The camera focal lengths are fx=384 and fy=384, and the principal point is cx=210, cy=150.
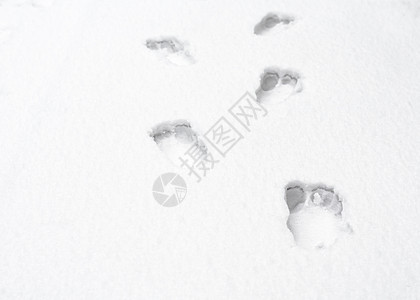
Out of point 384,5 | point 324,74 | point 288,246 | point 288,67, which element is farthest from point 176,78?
point 384,5

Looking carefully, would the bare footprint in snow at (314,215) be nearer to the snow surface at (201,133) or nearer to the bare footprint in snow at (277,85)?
the snow surface at (201,133)

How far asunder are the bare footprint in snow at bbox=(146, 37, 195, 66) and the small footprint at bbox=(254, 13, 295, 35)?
34 cm

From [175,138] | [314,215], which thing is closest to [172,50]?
[175,138]

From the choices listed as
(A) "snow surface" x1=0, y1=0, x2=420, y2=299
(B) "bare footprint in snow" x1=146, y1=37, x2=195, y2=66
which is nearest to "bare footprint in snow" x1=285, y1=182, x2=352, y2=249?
(A) "snow surface" x1=0, y1=0, x2=420, y2=299

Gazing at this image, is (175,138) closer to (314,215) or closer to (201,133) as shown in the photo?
(201,133)

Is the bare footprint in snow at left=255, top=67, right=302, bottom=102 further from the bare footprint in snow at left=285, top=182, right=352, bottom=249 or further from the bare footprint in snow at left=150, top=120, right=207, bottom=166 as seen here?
the bare footprint in snow at left=285, top=182, right=352, bottom=249

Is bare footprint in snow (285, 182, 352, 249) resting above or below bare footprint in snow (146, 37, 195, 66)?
below

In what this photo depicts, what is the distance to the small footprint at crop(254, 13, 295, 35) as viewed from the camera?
1.74m

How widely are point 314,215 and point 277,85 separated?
0.58 metres

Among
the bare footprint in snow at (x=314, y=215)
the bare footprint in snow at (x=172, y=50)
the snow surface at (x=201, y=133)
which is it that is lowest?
the bare footprint in snow at (x=314, y=215)

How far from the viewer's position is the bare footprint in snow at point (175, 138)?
1.35m

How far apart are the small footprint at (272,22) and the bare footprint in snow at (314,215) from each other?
32.3 inches

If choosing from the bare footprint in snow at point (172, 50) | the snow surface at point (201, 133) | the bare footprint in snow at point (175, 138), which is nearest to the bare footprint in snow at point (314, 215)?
the snow surface at point (201, 133)

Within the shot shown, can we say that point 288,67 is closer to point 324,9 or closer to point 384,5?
point 324,9
